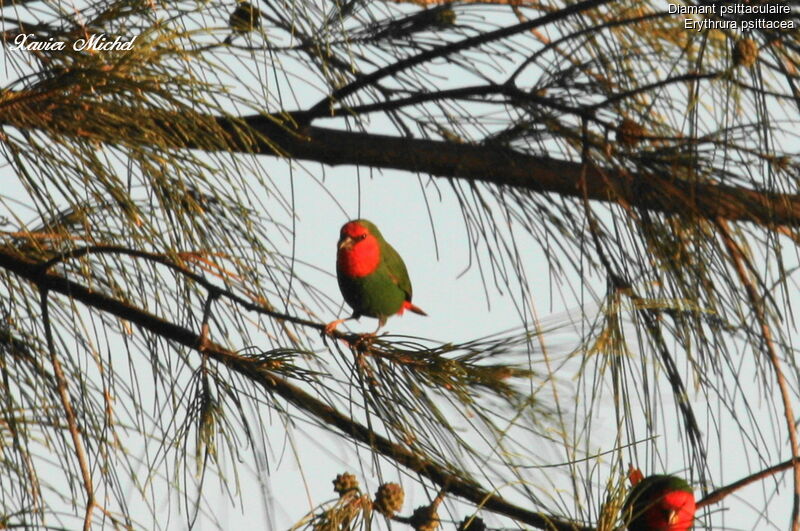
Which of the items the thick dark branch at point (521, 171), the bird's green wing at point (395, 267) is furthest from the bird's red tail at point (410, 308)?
the thick dark branch at point (521, 171)

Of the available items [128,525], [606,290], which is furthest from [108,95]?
[606,290]

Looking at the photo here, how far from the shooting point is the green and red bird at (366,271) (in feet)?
7.06

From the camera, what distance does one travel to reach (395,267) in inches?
88.4

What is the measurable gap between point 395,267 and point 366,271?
0.10 meters

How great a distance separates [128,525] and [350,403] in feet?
1.15

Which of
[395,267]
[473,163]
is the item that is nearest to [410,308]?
[395,267]

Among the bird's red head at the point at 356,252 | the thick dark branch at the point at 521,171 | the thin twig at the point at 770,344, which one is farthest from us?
the bird's red head at the point at 356,252

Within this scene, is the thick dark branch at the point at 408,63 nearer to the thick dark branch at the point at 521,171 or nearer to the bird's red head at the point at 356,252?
the thick dark branch at the point at 521,171

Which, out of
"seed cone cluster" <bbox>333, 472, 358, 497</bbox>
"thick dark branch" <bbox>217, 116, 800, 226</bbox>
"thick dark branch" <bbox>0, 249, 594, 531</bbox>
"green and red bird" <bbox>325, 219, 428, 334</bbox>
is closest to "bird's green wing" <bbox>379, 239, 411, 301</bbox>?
"green and red bird" <bbox>325, 219, 428, 334</bbox>

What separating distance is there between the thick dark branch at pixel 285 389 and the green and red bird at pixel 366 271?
75 cm

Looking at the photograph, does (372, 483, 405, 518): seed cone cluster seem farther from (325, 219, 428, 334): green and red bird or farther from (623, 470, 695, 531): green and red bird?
(325, 219, 428, 334): green and red bird

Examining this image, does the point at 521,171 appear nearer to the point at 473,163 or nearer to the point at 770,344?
the point at 473,163

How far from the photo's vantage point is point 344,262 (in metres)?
2.14

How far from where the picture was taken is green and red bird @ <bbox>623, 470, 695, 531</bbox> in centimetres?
118
